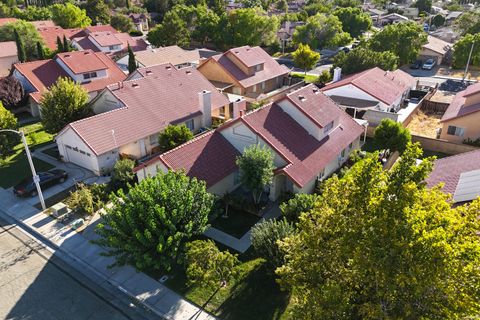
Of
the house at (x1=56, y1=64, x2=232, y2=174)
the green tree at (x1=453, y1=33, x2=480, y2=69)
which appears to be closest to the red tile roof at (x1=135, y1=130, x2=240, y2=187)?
the house at (x1=56, y1=64, x2=232, y2=174)

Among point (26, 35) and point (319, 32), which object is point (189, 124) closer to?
point (26, 35)

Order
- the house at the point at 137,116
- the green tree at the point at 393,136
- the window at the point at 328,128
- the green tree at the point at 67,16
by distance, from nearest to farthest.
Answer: the window at the point at 328,128 → the house at the point at 137,116 → the green tree at the point at 393,136 → the green tree at the point at 67,16

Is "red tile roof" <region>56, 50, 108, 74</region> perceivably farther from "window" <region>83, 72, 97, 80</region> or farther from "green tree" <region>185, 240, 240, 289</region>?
"green tree" <region>185, 240, 240, 289</region>

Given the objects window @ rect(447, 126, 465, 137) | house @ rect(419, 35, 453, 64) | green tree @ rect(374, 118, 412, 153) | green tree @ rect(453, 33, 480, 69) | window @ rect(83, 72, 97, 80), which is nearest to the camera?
green tree @ rect(374, 118, 412, 153)

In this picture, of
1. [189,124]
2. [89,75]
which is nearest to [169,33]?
[89,75]

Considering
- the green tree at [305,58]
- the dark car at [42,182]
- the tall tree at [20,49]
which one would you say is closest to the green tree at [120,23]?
the tall tree at [20,49]

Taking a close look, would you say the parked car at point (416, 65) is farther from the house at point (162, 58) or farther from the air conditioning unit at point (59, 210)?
the air conditioning unit at point (59, 210)

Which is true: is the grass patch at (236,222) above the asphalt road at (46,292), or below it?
below
